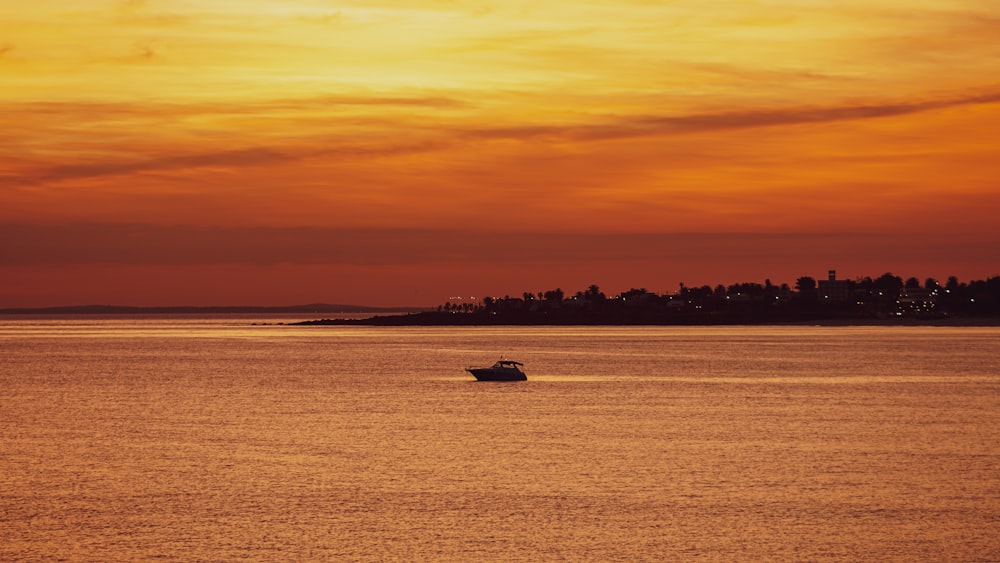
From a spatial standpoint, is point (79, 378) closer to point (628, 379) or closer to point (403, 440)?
point (628, 379)

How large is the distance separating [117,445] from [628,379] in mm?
74083

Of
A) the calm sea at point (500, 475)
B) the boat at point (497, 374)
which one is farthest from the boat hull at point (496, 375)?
the calm sea at point (500, 475)

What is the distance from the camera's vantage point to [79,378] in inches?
Answer: 5423

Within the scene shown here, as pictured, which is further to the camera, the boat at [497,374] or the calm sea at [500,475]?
the boat at [497,374]

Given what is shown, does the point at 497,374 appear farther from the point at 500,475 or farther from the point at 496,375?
the point at 500,475

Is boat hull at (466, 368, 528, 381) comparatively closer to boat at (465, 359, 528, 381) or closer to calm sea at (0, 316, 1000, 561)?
boat at (465, 359, 528, 381)

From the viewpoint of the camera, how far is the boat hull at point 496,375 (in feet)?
419

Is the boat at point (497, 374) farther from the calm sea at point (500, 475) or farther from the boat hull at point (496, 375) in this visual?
the calm sea at point (500, 475)

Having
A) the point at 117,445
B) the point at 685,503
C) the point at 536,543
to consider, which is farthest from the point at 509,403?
the point at 536,543

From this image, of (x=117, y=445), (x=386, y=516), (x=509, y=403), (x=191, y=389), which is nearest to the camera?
A: (x=386, y=516)

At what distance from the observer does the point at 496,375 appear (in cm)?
12794

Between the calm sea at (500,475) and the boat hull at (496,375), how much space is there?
1307 cm

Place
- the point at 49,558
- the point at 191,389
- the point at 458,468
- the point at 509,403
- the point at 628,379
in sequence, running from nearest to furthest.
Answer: the point at 49,558 → the point at 458,468 → the point at 509,403 → the point at 191,389 → the point at 628,379

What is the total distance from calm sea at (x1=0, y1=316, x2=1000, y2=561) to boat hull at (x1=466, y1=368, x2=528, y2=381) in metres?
13.1
